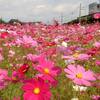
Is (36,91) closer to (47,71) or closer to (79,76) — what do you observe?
(47,71)

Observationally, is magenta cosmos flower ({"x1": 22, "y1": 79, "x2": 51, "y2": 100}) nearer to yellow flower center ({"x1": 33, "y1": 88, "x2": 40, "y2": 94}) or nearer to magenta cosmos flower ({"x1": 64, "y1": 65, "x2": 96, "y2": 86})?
yellow flower center ({"x1": 33, "y1": 88, "x2": 40, "y2": 94})

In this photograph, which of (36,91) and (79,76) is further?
(79,76)

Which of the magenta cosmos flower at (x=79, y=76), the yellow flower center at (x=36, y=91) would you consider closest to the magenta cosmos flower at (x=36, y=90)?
the yellow flower center at (x=36, y=91)

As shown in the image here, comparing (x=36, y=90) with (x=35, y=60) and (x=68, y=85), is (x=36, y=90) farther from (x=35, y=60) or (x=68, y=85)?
(x=68, y=85)

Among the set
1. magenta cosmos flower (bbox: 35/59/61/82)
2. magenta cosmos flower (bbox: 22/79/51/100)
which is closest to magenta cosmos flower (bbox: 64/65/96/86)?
magenta cosmos flower (bbox: 35/59/61/82)

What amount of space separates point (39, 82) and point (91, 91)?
1664 millimetres

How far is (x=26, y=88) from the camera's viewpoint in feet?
4.94

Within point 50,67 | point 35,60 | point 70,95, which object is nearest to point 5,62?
point 70,95

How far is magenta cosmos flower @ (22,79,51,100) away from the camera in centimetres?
147

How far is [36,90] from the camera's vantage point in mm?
1504

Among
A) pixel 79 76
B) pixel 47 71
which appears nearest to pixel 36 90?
pixel 47 71

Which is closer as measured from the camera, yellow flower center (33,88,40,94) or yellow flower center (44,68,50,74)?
yellow flower center (33,88,40,94)

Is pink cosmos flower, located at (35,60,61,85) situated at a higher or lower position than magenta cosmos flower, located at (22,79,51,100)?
higher

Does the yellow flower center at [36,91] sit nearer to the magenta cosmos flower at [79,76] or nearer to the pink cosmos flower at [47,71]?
the pink cosmos flower at [47,71]
